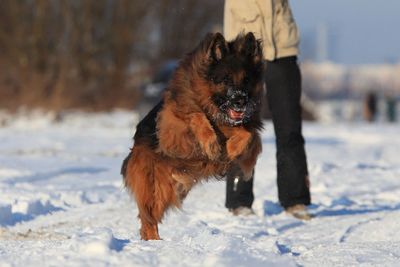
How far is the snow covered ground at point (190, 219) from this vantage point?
395cm

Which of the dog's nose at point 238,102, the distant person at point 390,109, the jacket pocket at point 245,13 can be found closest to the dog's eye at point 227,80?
the dog's nose at point 238,102

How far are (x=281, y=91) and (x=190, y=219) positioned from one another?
4.69ft

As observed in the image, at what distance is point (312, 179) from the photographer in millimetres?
10148

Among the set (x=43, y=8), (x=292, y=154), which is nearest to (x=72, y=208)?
(x=292, y=154)

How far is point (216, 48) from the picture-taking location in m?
5.68

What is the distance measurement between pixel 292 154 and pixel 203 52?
2.07 metres

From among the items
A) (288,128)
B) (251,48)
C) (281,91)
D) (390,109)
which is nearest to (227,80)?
(251,48)

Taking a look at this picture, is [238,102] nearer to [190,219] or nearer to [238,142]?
[238,142]

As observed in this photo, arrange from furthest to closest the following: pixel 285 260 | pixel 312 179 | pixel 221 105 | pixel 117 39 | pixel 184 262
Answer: pixel 117 39 < pixel 312 179 < pixel 221 105 < pixel 285 260 < pixel 184 262

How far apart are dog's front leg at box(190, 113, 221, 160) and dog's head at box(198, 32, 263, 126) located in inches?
4.1

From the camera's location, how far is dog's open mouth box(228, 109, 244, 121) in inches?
215

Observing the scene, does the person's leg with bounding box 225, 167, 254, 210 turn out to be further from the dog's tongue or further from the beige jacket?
the dog's tongue

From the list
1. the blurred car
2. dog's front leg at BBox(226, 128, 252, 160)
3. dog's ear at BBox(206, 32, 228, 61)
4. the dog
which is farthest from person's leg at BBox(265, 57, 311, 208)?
the blurred car

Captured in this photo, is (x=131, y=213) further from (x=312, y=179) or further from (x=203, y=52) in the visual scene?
(x=312, y=179)
